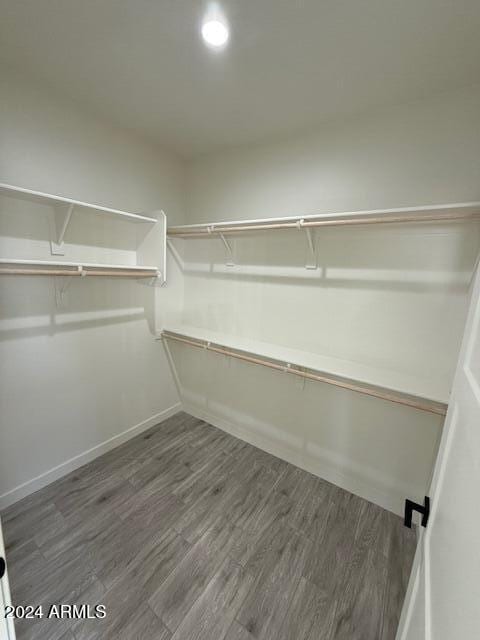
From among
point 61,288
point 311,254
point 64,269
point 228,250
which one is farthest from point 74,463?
point 311,254

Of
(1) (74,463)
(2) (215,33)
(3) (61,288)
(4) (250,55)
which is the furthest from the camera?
(1) (74,463)

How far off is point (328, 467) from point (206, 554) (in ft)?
3.38

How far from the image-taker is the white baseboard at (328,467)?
182 cm

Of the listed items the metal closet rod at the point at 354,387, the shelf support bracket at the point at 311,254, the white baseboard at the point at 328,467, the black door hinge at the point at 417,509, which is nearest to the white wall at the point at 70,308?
the metal closet rod at the point at 354,387

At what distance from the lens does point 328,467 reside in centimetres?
205

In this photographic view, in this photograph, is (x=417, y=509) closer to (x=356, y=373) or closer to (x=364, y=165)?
(x=356, y=373)

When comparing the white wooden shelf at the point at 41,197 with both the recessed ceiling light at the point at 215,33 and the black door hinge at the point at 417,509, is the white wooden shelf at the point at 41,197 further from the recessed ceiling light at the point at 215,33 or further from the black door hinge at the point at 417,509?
the black door hinge at the point at 417,509

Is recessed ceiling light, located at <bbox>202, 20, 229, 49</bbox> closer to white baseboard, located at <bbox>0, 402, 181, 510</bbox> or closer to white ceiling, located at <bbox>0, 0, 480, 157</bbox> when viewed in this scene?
white ceiling, located at <bbox>0, 0, 480, 157</bbox>

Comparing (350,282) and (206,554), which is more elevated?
(350,282)

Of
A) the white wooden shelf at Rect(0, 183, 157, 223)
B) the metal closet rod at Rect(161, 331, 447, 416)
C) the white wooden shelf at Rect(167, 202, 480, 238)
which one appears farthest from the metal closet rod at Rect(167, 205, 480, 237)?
the metal closet rod at Rect(161, 331, 447, 416)

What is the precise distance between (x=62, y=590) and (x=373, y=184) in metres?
2.74

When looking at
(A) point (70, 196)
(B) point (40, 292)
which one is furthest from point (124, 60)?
(B) point (40, 292)

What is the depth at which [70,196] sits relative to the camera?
70.4 inches

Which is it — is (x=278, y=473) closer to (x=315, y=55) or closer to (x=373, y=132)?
(x=373, y=132)
